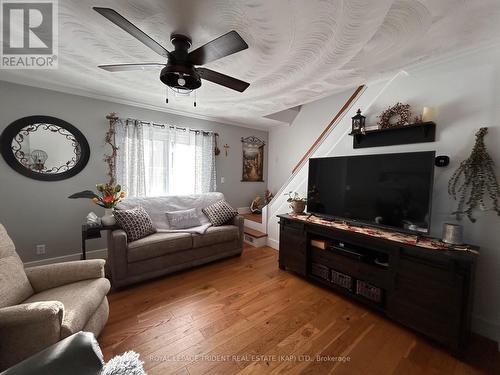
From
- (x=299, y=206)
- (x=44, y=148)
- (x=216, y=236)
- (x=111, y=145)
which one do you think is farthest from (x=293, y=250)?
(x=44, y=148)

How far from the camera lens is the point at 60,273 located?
1.51m

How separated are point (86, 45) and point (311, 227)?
2.85 metres

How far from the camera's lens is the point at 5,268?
1298 mm

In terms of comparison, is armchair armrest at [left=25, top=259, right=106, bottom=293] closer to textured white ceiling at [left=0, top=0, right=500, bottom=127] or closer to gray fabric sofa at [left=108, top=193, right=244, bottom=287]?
gray fabric sofa at [left=108, top=193, right=244, bottom=287]

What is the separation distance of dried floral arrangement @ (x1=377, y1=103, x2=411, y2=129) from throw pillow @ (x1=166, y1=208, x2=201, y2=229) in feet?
8.84

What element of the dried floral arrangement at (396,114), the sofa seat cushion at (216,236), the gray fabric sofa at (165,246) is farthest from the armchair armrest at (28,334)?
the dried floral arrangement at (396,114)

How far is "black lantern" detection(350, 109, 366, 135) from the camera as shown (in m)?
2.33

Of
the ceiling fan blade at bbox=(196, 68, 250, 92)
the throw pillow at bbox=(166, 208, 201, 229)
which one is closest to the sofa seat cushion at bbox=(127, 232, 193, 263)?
the throw pillow at bbox=(166, 208, 201, 229)

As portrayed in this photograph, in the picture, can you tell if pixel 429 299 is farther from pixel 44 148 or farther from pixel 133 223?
pixel 44 148

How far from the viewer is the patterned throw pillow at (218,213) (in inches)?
119

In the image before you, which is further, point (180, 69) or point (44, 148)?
point (44, 148)

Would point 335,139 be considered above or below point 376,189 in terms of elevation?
above

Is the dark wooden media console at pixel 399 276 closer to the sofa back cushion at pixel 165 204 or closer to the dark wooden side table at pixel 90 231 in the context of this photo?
the sofa back cushion at pixel 165 204

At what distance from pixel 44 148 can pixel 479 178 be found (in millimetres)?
4608
